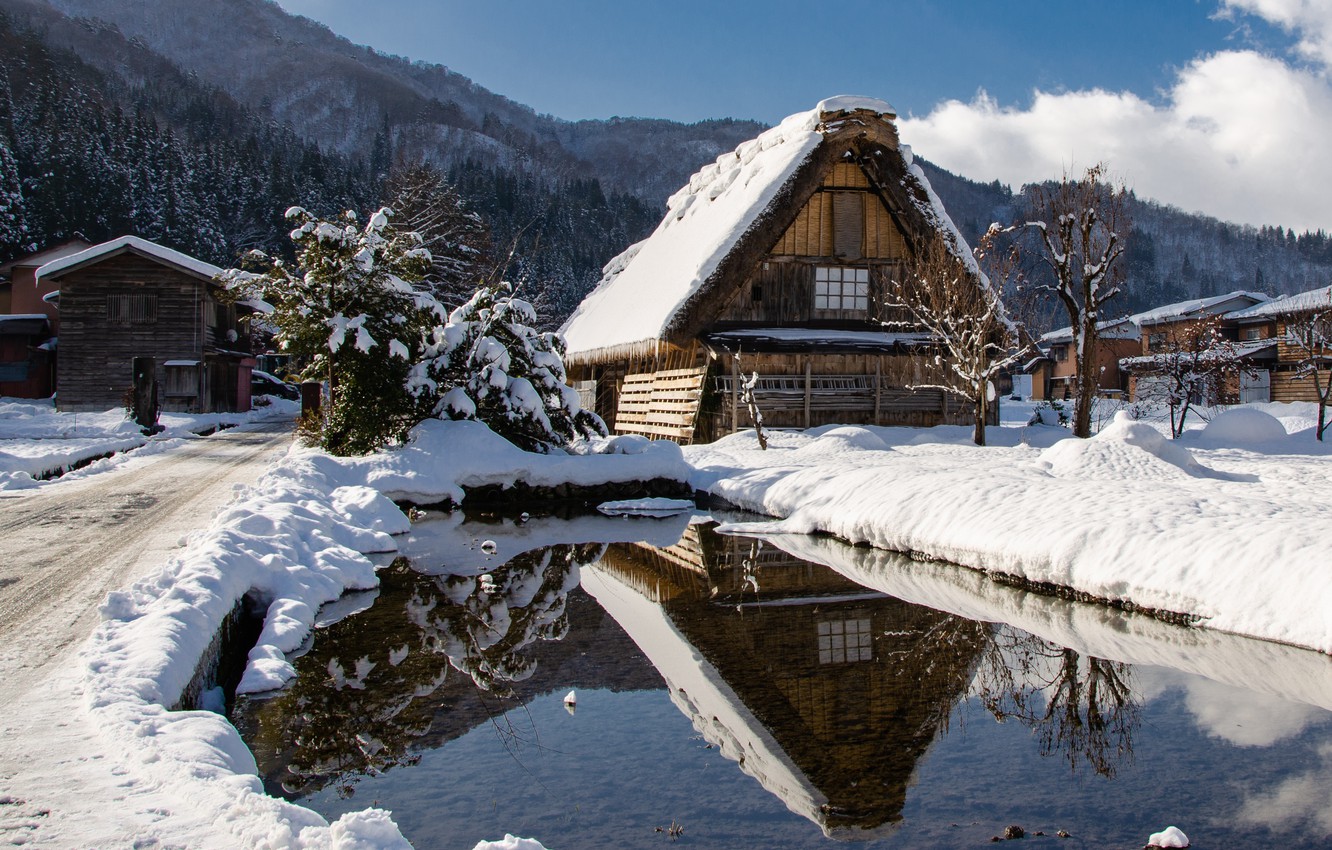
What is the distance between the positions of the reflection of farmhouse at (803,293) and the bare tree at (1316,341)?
397 inches

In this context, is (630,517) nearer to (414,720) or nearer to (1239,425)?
(414,720)

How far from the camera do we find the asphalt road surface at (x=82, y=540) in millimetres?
5434

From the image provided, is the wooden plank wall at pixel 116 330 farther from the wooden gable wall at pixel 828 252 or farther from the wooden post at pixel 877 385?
the wooden post at pixel 877 385

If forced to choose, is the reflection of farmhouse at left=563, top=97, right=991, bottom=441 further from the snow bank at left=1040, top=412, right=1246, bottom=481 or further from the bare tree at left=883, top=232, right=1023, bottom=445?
the snow bank at left=1040, top=412, right=1246, bottom=481

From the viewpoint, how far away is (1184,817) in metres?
4.07

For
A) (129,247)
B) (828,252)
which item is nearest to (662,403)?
(828,252)

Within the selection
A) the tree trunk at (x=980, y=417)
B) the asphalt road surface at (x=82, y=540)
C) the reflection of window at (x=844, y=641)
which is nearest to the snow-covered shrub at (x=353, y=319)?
the asphalt road surface at (x=82, y=540)

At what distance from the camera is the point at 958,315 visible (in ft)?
71.2

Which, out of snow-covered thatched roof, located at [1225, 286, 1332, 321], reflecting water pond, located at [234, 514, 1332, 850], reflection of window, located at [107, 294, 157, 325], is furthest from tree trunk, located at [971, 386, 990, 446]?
reflection of window, located at [107, 294, 157, 325]

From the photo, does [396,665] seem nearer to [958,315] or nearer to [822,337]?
[822,337]

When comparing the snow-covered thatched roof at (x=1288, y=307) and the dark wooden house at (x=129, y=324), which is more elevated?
the snow-covered thatched roof at (x=1288, y=307)

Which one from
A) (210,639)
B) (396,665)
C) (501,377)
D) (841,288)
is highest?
(841,288)

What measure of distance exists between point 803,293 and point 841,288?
102 cm

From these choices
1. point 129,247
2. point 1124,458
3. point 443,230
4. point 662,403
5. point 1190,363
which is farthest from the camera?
point 443,230
